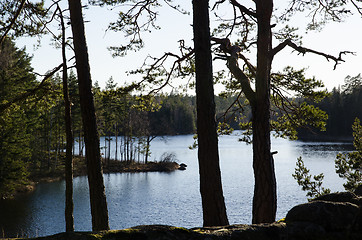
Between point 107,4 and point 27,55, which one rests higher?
point 27,55

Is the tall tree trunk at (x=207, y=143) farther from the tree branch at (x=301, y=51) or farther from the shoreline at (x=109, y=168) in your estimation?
the shoreline at (x=109, y=168)

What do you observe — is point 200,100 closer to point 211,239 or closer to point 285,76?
point 211,239

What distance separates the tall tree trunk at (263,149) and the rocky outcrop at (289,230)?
357 centimetres

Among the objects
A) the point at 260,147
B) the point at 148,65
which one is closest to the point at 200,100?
the point at 260,147

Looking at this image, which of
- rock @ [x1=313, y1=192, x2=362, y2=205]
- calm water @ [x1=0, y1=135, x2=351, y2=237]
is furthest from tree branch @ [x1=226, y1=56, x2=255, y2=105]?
calm water @ [x1=0, y1=135, x2=351, y2=237]

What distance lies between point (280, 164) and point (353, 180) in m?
27.0

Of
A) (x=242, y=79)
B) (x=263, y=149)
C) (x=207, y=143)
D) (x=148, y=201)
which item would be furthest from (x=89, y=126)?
(x=148, y=201)

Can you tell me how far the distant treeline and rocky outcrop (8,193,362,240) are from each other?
6471 cm

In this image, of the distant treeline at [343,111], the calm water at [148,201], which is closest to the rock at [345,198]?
the calm water at [148,201]

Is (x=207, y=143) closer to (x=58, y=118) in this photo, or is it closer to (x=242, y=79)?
(x=242, y=79)

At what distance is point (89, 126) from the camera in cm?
623

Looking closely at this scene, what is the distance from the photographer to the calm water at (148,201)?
18109 mm

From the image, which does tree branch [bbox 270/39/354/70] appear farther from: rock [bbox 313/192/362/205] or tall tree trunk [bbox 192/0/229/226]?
rock [bbox 313/192/362/205]

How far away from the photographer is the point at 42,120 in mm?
34938
